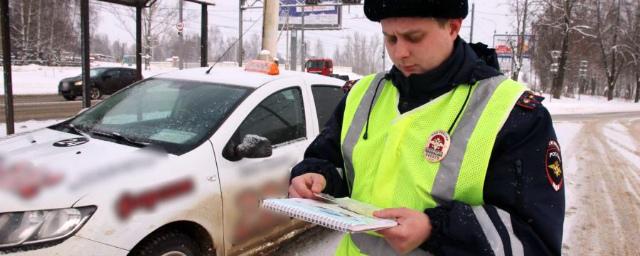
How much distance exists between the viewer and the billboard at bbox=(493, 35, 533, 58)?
35.7 m

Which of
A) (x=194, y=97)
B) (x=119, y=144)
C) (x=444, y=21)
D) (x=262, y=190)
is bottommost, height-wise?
(x=262, y=190)

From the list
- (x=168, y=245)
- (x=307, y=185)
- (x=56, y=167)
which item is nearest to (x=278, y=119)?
(x=168, y=245)

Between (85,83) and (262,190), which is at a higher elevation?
(85,83)

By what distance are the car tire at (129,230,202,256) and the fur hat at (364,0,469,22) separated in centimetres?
183

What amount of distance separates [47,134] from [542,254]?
3166 millimetres

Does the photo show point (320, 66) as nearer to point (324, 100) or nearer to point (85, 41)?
point (85, 41)

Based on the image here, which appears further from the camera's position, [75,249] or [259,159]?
[259,159]

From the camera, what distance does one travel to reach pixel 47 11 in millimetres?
39094

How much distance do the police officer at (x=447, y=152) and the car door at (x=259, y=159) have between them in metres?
1.57

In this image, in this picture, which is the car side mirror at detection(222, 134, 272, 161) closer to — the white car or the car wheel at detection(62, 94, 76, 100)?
the white car

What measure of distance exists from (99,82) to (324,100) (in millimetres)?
18760

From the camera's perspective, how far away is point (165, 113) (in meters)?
3.54

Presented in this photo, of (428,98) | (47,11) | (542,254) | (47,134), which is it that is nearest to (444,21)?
(428,98)

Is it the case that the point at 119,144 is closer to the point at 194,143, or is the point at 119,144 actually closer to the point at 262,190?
the point at 194,143
